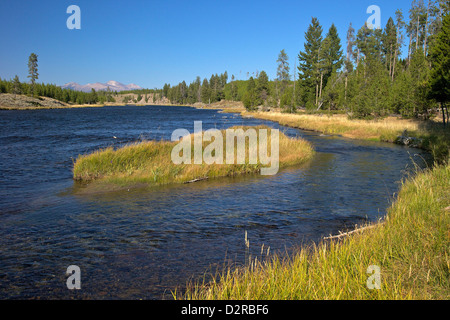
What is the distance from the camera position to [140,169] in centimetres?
1723

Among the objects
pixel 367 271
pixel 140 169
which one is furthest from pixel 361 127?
pixel 367 271

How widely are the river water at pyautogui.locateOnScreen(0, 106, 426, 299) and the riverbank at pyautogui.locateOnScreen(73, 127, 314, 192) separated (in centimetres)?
88

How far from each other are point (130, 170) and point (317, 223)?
393 inches

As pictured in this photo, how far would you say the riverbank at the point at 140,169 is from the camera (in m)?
16.2

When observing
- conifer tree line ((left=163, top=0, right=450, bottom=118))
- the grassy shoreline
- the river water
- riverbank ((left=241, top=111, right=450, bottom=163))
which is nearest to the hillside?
conifer tree line ((left=163, top=0, right=450, bottom=118))

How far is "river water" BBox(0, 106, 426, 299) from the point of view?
754 centimetres

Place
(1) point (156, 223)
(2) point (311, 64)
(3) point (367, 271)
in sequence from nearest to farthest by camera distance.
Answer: (3) point (367, 271)
(1) point (156, 223)
(2) point (311, 64)

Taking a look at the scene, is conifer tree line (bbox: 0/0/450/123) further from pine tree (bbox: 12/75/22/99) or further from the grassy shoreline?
the grassy shoreline

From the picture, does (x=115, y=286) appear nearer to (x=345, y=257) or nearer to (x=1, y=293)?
(x=1, y=293)

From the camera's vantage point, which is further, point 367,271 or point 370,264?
point 370,264

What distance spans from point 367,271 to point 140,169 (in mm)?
13526

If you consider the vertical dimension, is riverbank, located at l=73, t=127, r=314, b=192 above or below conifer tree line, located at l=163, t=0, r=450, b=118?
below

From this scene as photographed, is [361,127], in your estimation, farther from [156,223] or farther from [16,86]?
[16,86]
